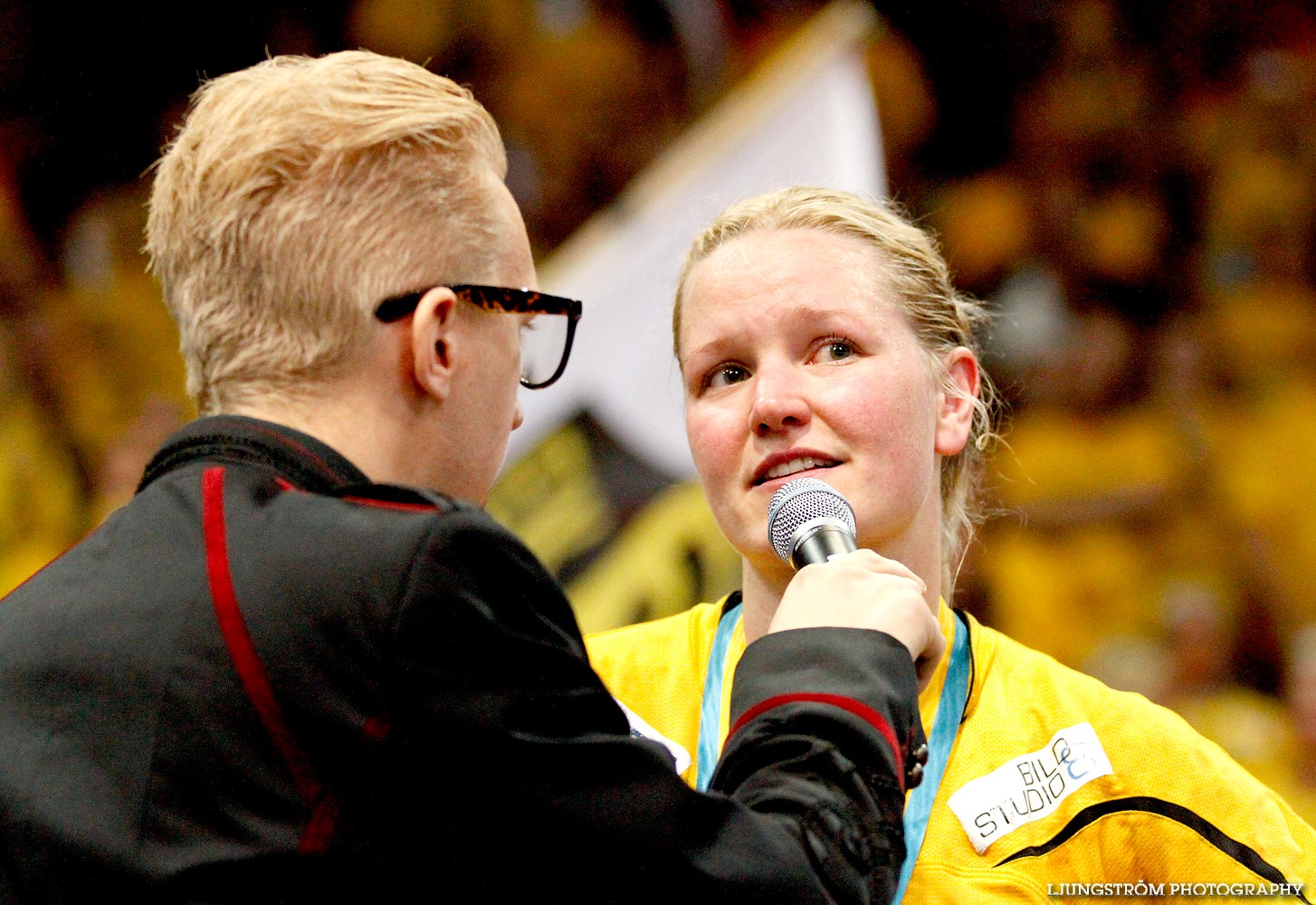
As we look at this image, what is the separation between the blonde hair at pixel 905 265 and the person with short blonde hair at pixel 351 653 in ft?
2.01

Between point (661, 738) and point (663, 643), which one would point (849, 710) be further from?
point (663, 643)

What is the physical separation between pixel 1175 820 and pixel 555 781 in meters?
0.89

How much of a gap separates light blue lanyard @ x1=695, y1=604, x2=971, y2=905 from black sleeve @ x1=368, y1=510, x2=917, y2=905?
40 cm

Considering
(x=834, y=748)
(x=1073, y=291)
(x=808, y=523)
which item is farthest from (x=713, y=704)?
(x=1073, y=291)

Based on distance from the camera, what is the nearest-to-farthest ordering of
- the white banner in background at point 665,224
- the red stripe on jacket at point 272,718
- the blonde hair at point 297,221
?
the red stripe on jacket at point 272,718 → the blonde hair at point 297,221 → the white banner in background at point 665,224

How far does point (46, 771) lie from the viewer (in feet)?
3.75

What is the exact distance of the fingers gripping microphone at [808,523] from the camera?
1.50 meters

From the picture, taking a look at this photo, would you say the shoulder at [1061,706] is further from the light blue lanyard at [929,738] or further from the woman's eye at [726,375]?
the woman's eye at [726,375]

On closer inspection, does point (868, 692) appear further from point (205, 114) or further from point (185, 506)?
point (205, 114)

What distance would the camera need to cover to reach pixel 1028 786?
65.7 inches

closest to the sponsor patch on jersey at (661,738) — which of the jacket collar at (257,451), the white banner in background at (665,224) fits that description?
the jacket collar at (257,451)

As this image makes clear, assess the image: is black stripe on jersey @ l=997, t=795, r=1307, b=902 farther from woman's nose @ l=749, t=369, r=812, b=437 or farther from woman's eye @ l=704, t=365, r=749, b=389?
woman's eye @ l=704, t=365, r=749, b=389

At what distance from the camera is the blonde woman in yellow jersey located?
64.6 inches

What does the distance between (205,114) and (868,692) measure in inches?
34.1
